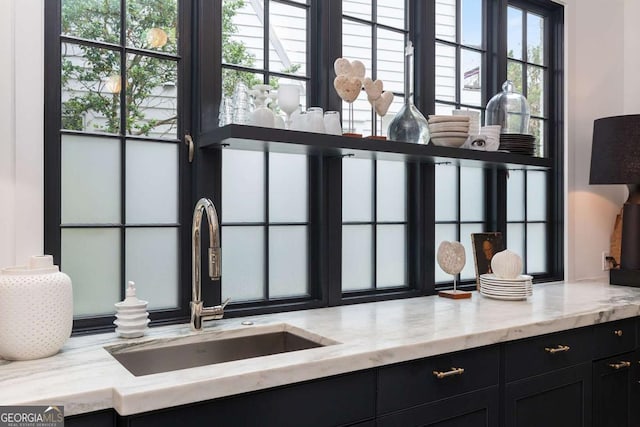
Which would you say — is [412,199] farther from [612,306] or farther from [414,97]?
[612,306]

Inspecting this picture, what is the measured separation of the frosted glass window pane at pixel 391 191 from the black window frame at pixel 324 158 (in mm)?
39

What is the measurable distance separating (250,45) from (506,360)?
5.29 ft

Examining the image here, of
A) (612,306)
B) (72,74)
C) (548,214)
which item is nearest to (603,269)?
(548,214)

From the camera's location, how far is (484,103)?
3.13 meters

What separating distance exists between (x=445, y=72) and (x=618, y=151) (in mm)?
1098

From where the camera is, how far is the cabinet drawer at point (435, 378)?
170cm

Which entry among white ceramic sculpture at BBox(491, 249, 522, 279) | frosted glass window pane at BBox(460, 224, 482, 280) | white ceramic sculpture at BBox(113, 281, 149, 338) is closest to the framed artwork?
frosted glass window pane at BBox(460, 224, 482, 280)

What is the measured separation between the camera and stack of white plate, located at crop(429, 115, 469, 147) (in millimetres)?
2521

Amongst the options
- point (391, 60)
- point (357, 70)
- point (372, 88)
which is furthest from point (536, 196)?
point (357, 70)

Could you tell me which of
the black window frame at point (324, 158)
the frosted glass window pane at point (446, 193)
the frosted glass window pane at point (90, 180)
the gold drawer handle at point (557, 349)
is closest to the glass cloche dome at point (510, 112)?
the black window frame at point (324, 158)

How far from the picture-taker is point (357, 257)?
2.61m

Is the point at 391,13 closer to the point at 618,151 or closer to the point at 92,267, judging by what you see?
the point at 618,151

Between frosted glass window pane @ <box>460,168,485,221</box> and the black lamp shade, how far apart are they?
0.67 metres

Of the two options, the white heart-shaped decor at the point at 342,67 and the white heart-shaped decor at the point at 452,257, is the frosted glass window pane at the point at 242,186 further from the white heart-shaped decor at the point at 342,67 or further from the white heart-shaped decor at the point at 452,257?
the white heart-shaped decor at the point at 452,257
